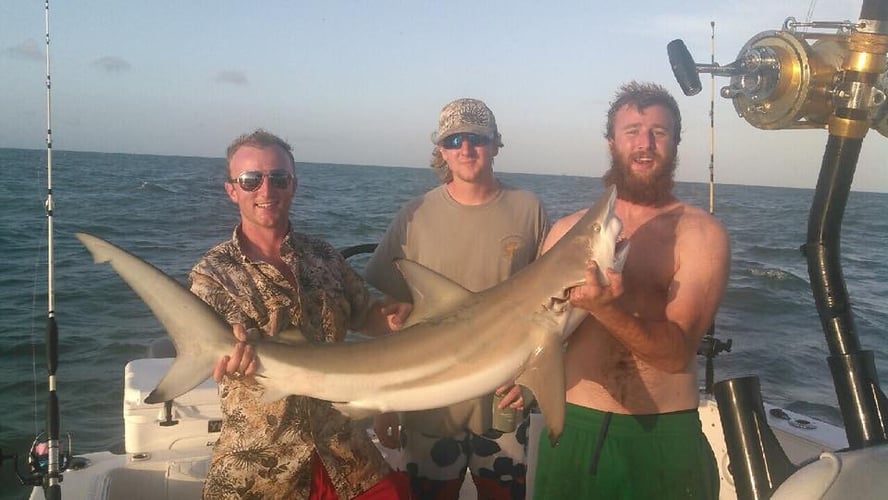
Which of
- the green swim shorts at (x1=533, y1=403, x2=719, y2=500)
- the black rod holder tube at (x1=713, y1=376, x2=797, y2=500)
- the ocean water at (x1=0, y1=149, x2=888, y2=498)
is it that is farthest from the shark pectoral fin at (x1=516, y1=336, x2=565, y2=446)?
the ocean water at (x1=0, y1=149, x2=888, y2=498)

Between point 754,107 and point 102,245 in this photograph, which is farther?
point 754,107

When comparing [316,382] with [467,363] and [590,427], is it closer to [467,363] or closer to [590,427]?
[467,363]

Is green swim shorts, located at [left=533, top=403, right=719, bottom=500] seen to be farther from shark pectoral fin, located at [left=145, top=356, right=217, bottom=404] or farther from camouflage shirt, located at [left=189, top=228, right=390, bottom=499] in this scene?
shark pectoral fin, located at [left=145, top=356, right=217, bottom=404]

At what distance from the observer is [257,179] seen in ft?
11.4

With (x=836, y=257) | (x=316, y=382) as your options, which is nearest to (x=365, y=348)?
(x=316, y=382)

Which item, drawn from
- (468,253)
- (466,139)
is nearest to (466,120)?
(466,139)

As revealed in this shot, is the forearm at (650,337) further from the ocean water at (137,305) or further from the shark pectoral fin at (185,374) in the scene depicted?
the ocean water at (137,305)

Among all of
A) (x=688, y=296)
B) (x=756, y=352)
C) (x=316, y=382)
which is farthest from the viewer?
(x=756, y=352)

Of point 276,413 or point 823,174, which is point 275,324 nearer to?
point 276,413

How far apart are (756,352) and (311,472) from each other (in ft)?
38.5

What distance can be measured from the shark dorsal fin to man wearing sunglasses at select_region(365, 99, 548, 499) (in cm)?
96

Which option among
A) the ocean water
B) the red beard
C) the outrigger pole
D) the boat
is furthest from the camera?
the ocean water

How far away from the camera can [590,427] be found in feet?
11.8

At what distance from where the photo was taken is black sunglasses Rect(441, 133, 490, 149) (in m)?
4.15
